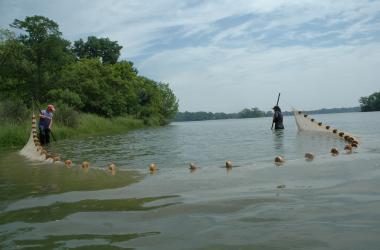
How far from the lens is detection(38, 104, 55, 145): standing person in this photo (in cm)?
2053

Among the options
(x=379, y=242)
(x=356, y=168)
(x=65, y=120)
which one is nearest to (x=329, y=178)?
(x=356, y=168)

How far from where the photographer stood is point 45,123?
21.2 meters

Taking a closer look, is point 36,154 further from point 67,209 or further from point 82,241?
point 82,241

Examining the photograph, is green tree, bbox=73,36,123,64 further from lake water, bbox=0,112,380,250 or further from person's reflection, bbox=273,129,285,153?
lake water, bbox=0,112,380,250

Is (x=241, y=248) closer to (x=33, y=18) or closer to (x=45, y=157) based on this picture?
(x=45, y=157)

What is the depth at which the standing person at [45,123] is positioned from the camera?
67.4 feet

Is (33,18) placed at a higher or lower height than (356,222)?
higher

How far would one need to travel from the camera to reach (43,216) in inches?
228

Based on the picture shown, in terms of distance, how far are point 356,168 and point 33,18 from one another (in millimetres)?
38055

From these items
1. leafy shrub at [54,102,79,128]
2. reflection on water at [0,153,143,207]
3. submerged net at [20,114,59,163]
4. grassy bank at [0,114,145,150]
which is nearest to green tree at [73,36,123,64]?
grassy bank at [0,114,145,150]

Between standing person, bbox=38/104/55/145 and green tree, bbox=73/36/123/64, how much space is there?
2057 inches

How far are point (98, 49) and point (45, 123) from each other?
5331 cm

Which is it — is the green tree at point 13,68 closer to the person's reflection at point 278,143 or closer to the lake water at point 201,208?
the person's reflection at point 278,143

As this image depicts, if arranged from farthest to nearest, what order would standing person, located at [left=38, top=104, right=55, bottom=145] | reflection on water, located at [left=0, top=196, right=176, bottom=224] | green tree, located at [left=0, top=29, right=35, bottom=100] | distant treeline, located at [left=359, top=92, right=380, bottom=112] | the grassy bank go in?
1. distant treeline, located at [left=359, top=92, right=380, bottom=112]
2. green tree, located at [left=0, top=29, right=35, bottom=100]
3. the grassy bank
4. standing person, located at [left=38, top=104, right=55, bottom=145]
5. reflection on water, located at [left=0, top=196, right=176, bottom=224]
